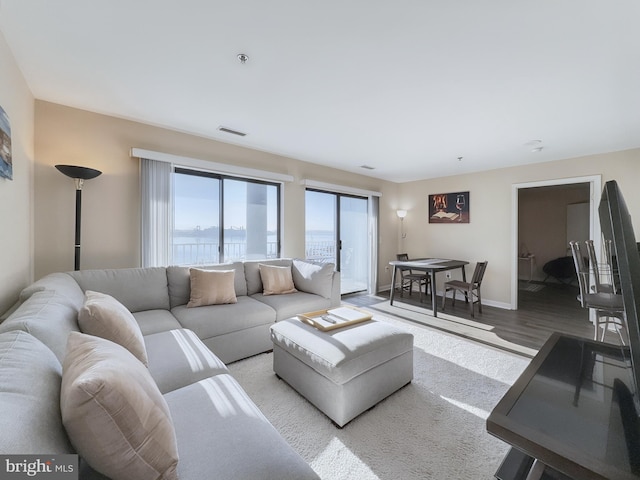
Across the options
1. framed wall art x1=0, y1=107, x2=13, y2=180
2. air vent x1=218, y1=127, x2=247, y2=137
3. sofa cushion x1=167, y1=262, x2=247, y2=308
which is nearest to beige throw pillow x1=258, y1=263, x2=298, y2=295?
sofa cushion x1=167, y1=262, x2=247, y2=308

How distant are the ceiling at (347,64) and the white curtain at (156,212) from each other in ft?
1.84

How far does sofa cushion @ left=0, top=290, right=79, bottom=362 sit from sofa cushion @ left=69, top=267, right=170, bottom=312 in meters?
0.81

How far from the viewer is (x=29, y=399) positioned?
0.69m

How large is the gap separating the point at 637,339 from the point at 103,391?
1389 millimetres

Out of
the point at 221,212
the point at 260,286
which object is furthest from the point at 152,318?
the point at 221,212

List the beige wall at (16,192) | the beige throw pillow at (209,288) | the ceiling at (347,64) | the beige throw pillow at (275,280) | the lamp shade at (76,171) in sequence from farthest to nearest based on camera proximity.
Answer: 1. the beige throw pillow at (275,280)
2. the beige throw pillow at (209,288)
3. the lamp shade at (76,171)
4. the beige wall at (16,192)
5. the ceiling at (347,64)

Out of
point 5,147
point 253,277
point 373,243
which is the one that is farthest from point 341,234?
point 5,147

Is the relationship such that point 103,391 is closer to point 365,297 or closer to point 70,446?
point 70,446

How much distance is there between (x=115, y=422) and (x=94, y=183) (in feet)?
9.64

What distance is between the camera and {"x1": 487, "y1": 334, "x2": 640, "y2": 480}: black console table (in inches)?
26.5

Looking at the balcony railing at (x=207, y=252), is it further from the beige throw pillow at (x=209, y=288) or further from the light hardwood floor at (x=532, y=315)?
the light hardwood floor at (x=532, y=315)

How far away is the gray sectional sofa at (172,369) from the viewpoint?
70cm

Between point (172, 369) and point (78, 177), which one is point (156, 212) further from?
point (172, 369)

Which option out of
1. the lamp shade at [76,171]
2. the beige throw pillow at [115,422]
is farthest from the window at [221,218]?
the beige throw pillow at [115,422]
